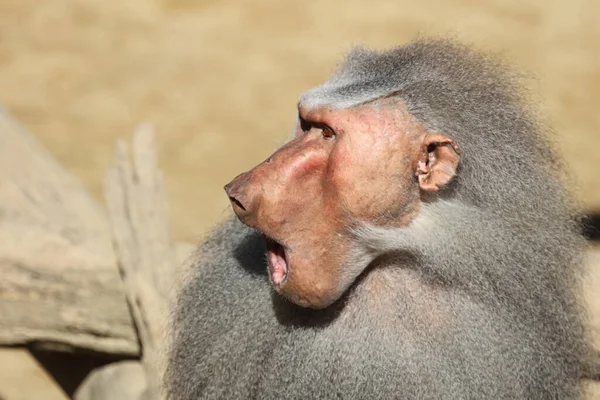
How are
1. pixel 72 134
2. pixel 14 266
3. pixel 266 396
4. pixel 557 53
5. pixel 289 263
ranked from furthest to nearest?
pixel 557 53 < pixel 72 134 < pixel 14 266 < pixel 266 396 < pixel 289 263

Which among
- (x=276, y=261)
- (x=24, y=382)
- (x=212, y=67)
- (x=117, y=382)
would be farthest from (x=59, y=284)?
(x=212, y=67)

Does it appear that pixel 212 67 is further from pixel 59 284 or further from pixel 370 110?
pixel 370 110

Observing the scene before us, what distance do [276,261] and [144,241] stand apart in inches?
55.1

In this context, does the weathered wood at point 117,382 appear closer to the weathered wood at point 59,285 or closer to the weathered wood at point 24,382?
the weathered wood at point 59,285

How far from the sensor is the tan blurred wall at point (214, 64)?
668 centimetres

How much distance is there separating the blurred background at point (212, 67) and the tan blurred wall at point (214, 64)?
1 cm

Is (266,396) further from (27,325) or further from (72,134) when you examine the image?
(72,134)

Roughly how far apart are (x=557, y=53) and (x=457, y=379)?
17.2ft

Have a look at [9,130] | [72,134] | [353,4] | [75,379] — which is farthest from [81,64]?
[75,379]

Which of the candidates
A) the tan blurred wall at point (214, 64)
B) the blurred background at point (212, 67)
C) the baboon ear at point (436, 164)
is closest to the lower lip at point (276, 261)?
the baboon ear at point (436, 164)

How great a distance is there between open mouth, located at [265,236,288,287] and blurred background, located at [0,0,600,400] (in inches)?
119

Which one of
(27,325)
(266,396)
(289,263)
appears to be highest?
(289,263)

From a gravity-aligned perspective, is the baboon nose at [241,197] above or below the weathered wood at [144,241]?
above

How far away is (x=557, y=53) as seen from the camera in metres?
7.44
